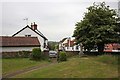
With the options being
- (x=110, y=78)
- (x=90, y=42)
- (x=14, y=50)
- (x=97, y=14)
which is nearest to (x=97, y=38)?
(x=90, y=42)

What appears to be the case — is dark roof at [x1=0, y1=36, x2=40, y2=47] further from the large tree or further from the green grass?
the green grass

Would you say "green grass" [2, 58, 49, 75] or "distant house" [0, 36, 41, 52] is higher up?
"distant house" [0, 36, 41, 52]

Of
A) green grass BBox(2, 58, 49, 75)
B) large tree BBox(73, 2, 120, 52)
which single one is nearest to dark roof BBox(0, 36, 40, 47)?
large tree BBox(73, 2, 120, 52)

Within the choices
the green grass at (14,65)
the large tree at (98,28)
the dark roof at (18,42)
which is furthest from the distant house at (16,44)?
the green grass at (14,65)

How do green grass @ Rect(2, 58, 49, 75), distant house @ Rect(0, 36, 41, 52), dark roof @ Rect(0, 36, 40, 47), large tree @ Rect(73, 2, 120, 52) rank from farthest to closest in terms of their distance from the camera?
1. dark roof @ Rect(0, 36, 40, 47)
2. distant house @ Rect(0, 36, 41, 52)
3. large tree @ Rect(73, 2, 120, 52)
4. green grass @ Rect(2, 58, 49, 75)

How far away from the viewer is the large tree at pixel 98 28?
4428 centimetres

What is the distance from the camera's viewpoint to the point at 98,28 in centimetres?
4453

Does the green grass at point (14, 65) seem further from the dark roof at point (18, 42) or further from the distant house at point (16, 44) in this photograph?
the dark roof at point (18, 42)

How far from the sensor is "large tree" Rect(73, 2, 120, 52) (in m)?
44.3

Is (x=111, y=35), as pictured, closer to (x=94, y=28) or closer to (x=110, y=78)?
(x=94, y=28)

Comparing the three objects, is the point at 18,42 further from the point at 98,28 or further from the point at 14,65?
the point at 14,65

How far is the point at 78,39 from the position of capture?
4791cm

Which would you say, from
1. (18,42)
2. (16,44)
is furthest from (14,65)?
(18,42)

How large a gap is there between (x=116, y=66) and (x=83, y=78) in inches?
226
